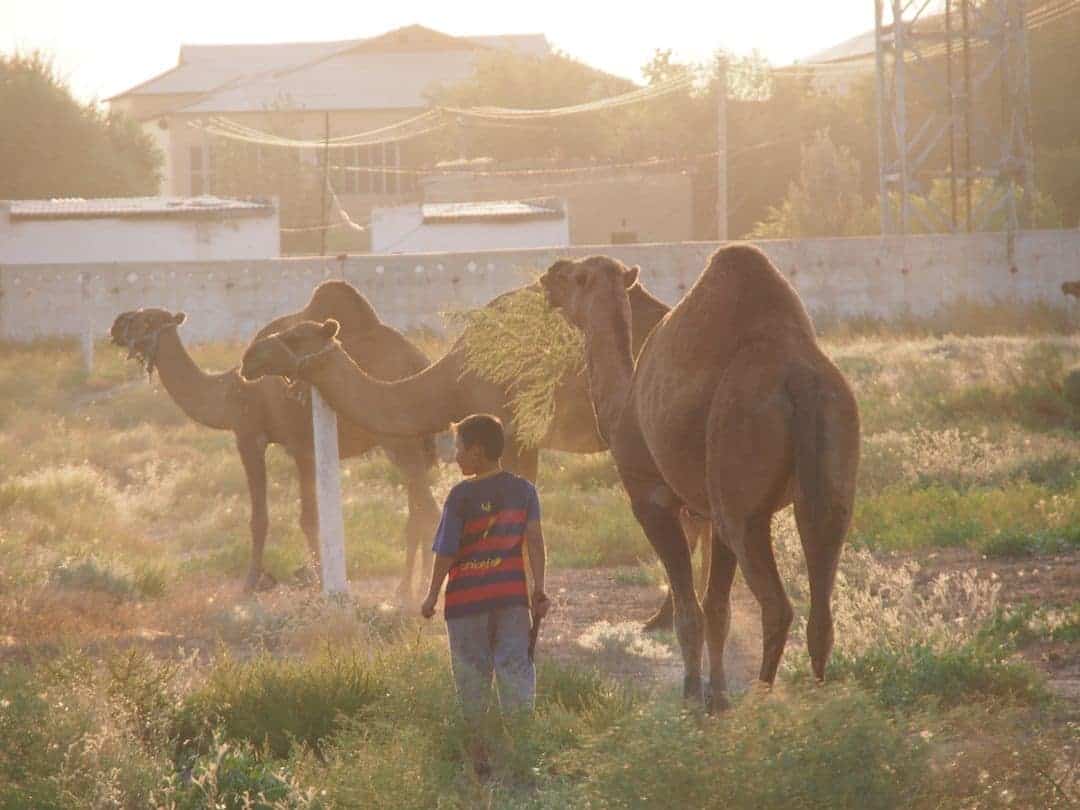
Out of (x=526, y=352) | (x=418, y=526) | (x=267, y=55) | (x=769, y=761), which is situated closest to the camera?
(x=769, y=761)

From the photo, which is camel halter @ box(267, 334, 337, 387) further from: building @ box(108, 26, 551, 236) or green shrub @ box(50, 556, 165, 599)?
building @ box(108, 26, 551, 236)

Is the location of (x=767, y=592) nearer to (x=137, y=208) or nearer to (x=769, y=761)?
(x=769, y=761)

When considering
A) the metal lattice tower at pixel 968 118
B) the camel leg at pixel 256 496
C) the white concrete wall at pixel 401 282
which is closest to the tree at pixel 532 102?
the metal lattice tower at pixel 968 118

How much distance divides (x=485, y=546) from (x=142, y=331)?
9068 millimetres

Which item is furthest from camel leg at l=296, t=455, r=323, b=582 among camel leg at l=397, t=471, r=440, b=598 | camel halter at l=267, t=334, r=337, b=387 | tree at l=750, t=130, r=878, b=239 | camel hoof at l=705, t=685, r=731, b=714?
tree at l=750, t=130, r=878, b=239

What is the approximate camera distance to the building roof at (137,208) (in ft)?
172

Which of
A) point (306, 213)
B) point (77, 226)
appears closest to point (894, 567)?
point (77, 226)

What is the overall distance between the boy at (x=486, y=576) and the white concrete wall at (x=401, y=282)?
2850 cm

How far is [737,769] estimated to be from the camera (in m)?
5.91

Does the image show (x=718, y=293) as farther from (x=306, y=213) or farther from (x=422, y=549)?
(x=306, y=213)

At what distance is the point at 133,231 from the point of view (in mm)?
53344

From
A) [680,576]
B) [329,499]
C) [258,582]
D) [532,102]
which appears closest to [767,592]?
[680,576]

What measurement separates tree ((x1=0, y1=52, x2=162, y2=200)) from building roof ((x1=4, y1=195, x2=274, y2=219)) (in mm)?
9884

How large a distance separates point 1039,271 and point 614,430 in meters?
31.9
